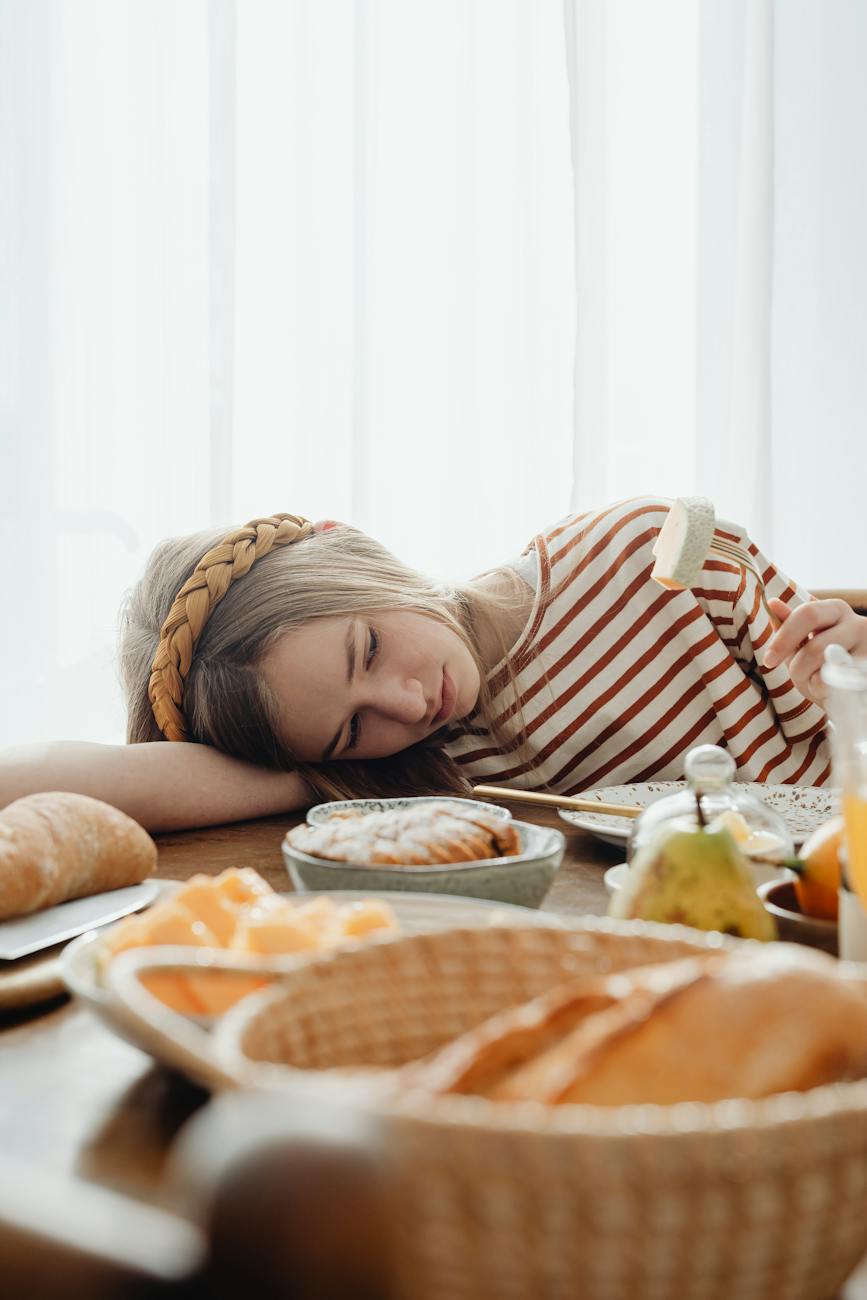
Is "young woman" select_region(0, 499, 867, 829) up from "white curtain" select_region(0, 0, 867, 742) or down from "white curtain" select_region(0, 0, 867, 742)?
down

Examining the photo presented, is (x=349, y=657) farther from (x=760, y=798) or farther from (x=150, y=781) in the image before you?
(x=760, y=798)

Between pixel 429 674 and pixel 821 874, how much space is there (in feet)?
2.73

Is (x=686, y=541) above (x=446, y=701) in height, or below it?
above

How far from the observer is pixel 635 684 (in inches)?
66.1

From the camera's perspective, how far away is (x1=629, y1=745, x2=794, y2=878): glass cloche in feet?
2.28

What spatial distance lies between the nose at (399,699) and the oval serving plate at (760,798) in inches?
10.4

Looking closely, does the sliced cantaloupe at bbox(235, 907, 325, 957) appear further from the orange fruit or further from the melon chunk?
the melon chunk

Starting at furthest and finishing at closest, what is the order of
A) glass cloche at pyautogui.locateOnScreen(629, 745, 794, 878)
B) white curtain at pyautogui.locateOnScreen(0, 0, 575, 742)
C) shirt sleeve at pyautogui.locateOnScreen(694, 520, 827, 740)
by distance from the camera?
white curtain at pyautogui.locateOnScreen(0, 0, 575, 742)
shirt sleeve at pyautogui.locateOnScreen(694, 520, 827, 740)
glass cloche at pyautogui.locateOnScreen(629, 745, 794, 878)

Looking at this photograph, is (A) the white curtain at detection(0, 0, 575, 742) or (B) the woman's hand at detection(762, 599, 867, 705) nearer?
(B) the woman's hand at detection(762, 599, 867, 705)

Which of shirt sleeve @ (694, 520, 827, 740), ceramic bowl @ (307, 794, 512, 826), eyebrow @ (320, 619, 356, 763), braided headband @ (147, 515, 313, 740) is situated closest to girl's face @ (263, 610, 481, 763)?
eyebrow @ (320, 619, 356, 763)


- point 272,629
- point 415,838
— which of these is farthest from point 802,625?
point 415,838

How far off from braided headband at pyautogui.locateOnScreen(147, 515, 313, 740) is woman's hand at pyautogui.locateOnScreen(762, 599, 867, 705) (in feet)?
2.05

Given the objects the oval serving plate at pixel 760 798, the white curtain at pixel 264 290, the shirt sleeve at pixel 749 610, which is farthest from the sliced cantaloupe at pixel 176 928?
the white curtain at pixel 264 290

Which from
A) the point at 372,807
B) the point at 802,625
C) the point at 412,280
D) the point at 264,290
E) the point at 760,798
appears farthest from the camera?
the point at 412,280
